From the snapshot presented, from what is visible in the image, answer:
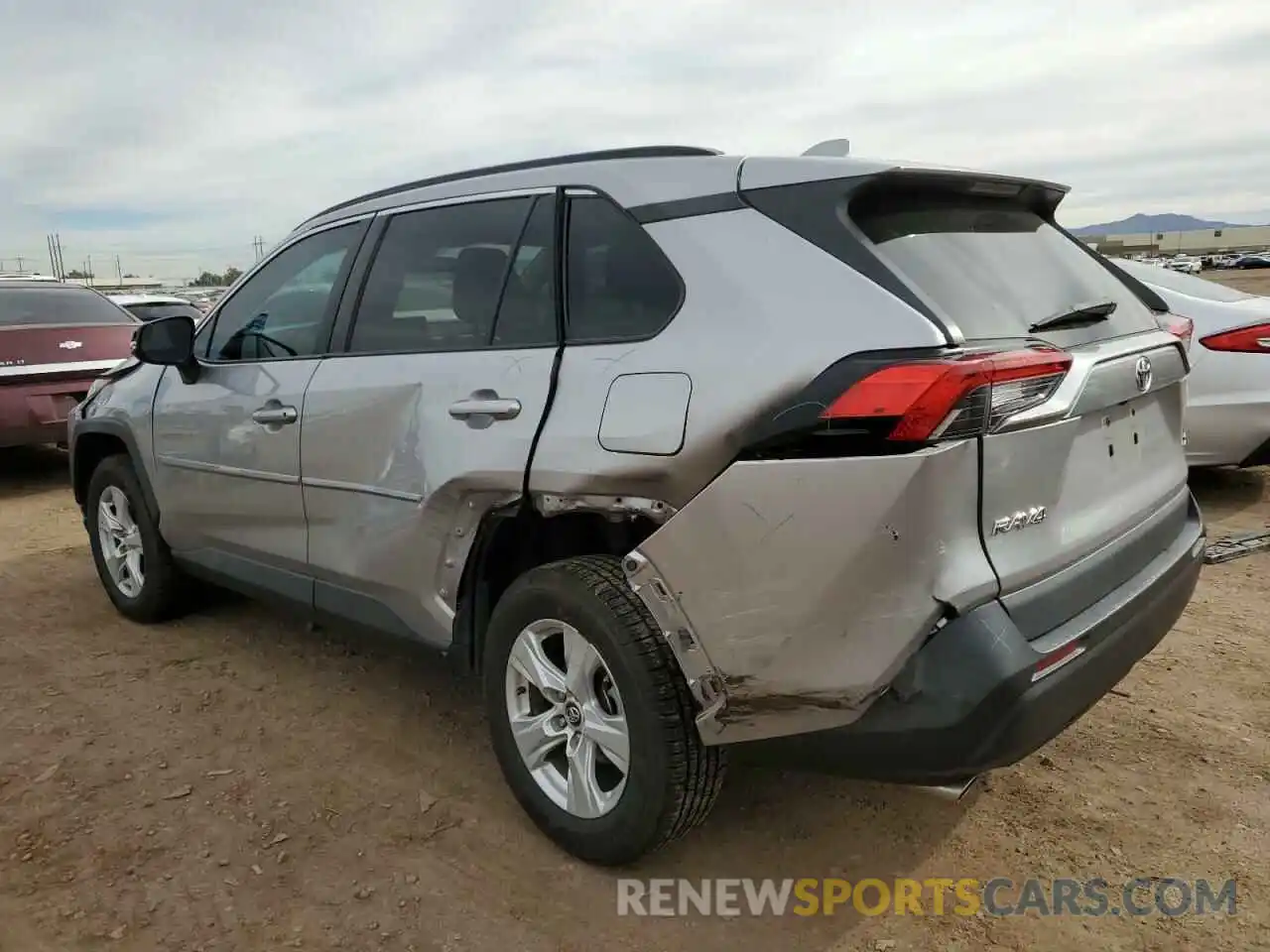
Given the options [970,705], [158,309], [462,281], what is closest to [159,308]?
[158,309]

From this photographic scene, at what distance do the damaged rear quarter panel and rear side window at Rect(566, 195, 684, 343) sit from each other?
1.73ft

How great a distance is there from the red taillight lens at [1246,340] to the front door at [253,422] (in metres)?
4.75

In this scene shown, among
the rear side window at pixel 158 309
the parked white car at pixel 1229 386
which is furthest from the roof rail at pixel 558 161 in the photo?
the rear side window at pixel 158 309

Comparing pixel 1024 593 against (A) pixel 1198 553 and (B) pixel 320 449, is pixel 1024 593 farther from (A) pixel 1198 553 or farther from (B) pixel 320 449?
(B) pixel 320 449

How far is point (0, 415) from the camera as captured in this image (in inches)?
290

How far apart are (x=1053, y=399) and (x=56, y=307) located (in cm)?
867

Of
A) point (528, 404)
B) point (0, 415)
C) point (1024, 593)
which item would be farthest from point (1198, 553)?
point (0, 415)

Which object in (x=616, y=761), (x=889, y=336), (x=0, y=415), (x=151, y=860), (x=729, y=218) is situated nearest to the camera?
(x=889, y=336)

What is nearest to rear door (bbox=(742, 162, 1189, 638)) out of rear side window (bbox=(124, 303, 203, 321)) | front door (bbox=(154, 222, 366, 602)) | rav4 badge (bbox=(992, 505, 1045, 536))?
rav4 badge (bbox=(992, 505, 1045, 536))

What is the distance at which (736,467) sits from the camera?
2.10 metres

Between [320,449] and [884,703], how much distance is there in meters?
2.03

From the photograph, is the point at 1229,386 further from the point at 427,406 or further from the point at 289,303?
the point at 289,303

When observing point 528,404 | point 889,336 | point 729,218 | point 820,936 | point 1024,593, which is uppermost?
point 729,218

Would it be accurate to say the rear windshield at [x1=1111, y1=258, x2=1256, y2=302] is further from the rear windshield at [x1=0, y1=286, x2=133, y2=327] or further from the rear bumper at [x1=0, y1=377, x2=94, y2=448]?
the rear windshield at [x1=0, y1=286, x2=133, y2=327]
